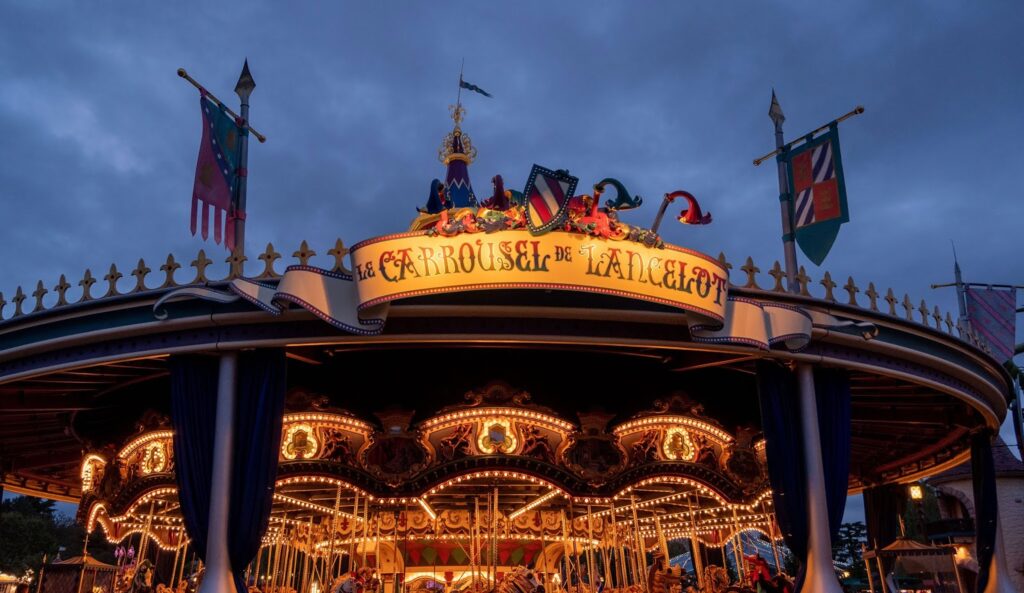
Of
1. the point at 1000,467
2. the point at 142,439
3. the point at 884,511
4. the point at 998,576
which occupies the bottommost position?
the point at 998,576

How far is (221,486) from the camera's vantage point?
11734 mm

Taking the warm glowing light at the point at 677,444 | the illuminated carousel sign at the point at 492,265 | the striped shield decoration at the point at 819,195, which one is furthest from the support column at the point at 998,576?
the illuminated carousel sign at the point at 492,265

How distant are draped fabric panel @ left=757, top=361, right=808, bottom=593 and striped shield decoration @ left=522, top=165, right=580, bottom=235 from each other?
4.59 meters

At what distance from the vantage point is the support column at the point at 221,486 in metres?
11.4

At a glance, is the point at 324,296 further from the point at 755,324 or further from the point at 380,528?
the point at 380,528

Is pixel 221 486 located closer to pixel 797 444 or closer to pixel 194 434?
pixel 194 434

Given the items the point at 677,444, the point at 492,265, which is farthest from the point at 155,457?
the point at 677,444

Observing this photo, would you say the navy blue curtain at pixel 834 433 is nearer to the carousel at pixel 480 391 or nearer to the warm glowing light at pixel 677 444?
the carousel at pixel 480 391

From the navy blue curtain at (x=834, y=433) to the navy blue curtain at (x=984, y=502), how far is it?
566cm

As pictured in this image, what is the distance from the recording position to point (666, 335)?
12844mm

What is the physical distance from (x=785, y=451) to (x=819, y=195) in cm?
532

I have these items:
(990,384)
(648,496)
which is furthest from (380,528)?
(990,384)

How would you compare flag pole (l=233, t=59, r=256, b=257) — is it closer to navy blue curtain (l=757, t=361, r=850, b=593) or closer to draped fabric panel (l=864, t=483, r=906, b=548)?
navy blue curtain (l=757, t=361, r=850, b=593)

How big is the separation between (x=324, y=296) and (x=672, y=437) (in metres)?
7.19
